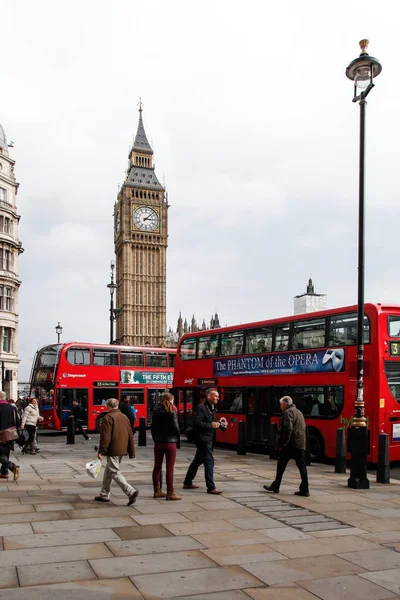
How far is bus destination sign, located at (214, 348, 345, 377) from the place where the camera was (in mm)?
14695

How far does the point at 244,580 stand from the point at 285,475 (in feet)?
23.6

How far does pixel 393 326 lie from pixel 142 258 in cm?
9722

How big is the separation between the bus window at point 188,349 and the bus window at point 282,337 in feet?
15.3

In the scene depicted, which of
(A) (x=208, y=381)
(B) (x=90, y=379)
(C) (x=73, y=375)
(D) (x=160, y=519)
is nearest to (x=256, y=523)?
(D) (x=160, y=519)

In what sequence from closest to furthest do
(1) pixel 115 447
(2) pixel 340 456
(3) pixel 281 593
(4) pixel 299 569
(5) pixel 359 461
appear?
(3) pixel 281 593 < (4) pixel 299 569 < (1) pixel 115 447 < (5) pixel 359 461 < (2) pixel 340 456

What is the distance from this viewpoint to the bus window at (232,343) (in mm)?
18220

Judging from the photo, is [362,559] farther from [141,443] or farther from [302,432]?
[141,443]

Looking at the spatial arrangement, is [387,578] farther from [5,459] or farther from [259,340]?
[259,340]

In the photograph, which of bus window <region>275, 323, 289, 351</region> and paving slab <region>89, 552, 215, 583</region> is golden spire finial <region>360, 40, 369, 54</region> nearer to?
bus window <region>275, 323, 289, 351</region>

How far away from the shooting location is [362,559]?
5957 mm

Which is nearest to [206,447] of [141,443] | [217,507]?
[217,507]

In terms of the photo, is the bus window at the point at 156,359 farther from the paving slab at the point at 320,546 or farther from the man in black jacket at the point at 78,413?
the paving slab at the point at 320,546

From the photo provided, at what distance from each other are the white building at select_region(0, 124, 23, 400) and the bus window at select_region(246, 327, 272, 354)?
3809 cm

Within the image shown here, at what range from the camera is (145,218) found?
109m
